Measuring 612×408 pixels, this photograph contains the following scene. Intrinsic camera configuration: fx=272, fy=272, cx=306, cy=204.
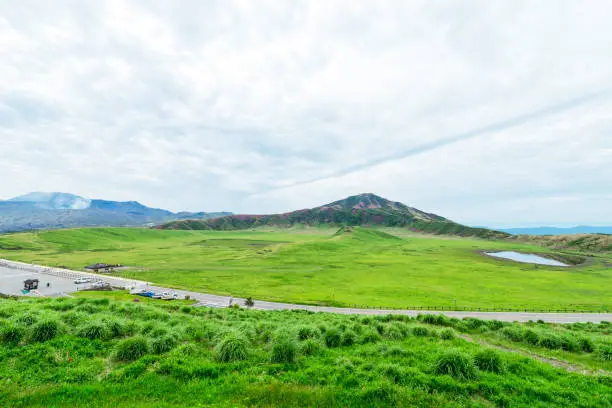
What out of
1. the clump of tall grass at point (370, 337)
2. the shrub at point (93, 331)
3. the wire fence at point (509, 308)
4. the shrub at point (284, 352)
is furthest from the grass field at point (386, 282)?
the shrub at point (93, 331)

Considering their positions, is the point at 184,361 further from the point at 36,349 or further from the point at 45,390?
the point at 36,349

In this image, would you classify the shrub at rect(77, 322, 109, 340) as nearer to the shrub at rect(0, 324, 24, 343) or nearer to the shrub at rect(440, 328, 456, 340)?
the shrub at rect(0, 324, 24, 343)

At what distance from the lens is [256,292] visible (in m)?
71.2

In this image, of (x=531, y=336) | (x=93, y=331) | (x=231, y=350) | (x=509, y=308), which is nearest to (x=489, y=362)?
(x=531, y=336)

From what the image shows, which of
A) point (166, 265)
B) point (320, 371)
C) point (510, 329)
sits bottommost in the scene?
point (166, 265)

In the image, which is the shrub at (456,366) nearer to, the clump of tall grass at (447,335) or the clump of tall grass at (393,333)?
the clump of tall grass at (393,333)

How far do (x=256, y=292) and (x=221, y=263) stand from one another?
197ft

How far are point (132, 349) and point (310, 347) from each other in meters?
8.10

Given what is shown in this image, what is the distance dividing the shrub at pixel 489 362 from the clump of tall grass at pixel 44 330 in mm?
20025

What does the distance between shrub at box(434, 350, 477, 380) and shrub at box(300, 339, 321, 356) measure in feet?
17.4

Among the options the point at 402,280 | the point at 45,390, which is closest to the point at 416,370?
the point at 45,390

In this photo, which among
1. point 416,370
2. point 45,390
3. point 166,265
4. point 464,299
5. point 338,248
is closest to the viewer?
point 45,390

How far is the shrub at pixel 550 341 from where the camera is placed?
17094 millimetres

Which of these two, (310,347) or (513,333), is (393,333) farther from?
(513,333)
